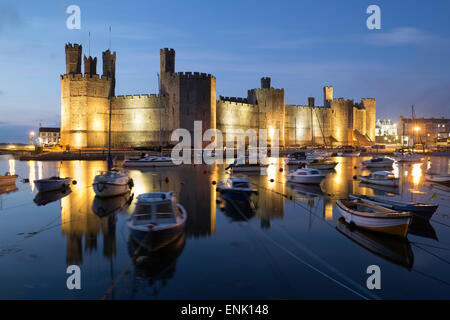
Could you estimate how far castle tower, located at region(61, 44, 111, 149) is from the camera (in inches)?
1524

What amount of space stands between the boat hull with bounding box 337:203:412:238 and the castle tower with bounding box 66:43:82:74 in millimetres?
37777

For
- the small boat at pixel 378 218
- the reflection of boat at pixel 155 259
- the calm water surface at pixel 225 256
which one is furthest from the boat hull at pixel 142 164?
the small boat at pixel 378 218

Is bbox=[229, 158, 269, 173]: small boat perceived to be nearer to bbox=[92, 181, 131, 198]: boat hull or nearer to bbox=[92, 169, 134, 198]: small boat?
bbox=[92, 169, 134, 198]: small boat

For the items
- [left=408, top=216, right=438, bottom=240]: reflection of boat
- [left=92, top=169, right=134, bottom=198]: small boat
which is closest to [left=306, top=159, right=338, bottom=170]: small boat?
[left=92, top=169, right=134, bottom=198]: small boat

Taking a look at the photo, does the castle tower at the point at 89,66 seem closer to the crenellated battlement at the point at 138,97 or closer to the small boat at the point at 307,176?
the crenellated battlement at the point at 138,97

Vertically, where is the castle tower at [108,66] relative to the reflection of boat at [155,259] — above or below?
above

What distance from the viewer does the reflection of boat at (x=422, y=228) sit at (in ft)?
29.6

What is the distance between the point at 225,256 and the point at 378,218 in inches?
158

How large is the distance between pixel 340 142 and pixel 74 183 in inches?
1971

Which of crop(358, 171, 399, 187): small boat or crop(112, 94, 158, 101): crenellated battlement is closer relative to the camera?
crop(358, 171, 399, 187): small boat

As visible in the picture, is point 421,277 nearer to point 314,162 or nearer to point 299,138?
point 314,162

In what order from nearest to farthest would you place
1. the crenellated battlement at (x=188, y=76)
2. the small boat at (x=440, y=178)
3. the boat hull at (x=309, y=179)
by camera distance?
the boat hull at (x=309, y=179)
the small boat at (x=440, y=178)
the crenellated battlement at (x=188, y=76)

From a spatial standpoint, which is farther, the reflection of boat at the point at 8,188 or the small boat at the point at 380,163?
the small boat at the point at 380,163

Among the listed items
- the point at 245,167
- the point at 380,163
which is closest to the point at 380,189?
the point at 245,167
